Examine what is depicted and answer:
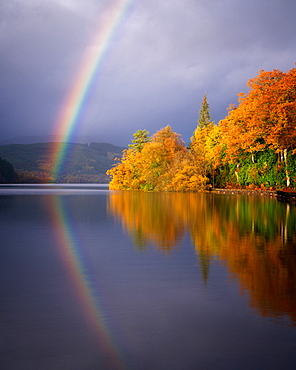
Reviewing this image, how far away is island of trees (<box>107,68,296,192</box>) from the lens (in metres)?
34.2

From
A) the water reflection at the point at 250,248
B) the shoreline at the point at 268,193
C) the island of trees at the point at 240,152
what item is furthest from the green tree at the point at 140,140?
the water reflection at the point at 250,248

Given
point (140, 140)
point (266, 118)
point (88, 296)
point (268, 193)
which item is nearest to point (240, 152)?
point (266, 118)

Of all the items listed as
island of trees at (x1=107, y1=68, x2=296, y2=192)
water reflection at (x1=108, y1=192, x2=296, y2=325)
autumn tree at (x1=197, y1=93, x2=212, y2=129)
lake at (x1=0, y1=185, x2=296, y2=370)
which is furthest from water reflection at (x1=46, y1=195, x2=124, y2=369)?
autumn tree at (x1=197, y1=93, x2=212, y2=129)

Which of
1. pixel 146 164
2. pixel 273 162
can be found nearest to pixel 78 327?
pixel 273 162

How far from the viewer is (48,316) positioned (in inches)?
159

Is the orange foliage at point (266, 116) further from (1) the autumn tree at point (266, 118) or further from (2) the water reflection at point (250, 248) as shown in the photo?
(2) the water reflection at point (250, 248)

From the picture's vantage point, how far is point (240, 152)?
42.1 m

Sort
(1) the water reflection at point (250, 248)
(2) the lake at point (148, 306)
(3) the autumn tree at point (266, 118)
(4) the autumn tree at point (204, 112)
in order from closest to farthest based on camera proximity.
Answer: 1. (2) the lake at point (148, 306)
2. (1) the water reflection at point (250, 248)
3. (3) the autumn tree at point (266, 118)
4. (4) the autumn tree at point (204, 112)

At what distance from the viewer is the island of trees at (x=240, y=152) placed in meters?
34.2

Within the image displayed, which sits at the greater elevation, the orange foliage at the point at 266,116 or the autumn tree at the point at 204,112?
the autumn tree at the point at 204,112

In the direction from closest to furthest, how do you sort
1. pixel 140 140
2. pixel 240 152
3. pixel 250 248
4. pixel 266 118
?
pixel 250 248 → pixel 266 118 → pixel 240 152 → pixel 140 140

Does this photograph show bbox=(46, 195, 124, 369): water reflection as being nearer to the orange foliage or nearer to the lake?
the lake

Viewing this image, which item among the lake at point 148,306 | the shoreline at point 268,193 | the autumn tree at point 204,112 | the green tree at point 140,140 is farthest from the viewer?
the autumn tree at point 204,112

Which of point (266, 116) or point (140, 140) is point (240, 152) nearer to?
point (266, 116)
